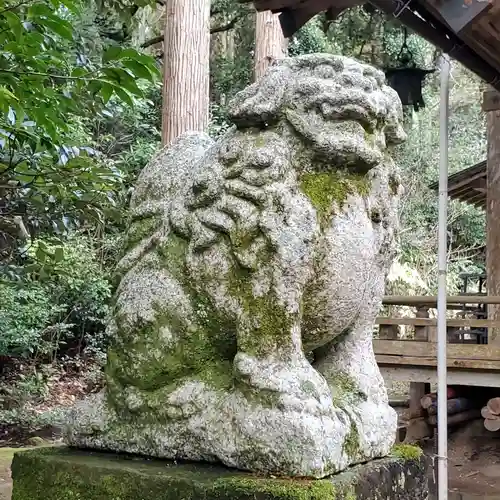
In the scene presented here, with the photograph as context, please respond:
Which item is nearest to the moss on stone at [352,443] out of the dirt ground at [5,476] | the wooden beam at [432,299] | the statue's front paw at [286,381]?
the statue's front paw at [286,381]

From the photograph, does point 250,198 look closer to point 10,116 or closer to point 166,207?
point 166,207

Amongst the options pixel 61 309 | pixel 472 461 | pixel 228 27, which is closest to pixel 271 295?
pixel 472 461

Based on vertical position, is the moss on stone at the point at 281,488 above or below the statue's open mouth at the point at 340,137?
below

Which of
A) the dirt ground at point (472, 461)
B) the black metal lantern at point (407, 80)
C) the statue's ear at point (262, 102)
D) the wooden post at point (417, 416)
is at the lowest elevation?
the dirt ground at point (472, 461)

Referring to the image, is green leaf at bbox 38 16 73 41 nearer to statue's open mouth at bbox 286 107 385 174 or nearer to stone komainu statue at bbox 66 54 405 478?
stone komainu statue at bbox 66 54 405 478

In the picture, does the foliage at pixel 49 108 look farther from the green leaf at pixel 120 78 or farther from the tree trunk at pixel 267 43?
the tree trunk at pixel 267 43

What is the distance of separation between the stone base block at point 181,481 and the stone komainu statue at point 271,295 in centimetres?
5

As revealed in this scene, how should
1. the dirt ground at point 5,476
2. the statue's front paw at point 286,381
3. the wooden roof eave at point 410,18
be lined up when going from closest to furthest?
the statue's front paw at point 286,381
the dirt ground at point 5,476
the wooden roof eave at point 410,18

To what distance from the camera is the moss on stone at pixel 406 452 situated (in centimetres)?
214

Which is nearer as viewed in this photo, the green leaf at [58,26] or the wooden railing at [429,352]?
the green leaf at [58,26]

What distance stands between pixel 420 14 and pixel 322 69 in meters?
2.22

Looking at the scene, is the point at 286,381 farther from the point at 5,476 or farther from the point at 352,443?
the point at 5,476

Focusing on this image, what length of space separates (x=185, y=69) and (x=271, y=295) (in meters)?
4.90

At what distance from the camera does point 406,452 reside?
2.18 meters
